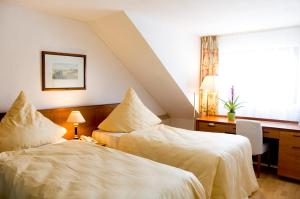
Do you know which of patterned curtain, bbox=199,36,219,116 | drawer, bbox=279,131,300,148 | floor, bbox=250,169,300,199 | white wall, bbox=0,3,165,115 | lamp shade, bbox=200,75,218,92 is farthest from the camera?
patterned curtain, bbox=199,36,219,116

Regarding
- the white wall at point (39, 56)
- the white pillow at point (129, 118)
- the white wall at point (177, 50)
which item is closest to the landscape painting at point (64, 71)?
the white wall at point (39, 56)

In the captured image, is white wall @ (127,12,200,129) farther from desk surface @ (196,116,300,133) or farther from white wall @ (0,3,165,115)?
white wall @ (0,3,165,115)

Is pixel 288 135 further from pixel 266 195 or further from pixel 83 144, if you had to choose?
pixel 83 144

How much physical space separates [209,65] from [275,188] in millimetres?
2293

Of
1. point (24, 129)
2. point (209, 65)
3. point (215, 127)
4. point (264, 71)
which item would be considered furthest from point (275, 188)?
point (24, 129)

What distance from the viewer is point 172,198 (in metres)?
1.64

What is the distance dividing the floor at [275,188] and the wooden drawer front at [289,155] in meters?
0.11

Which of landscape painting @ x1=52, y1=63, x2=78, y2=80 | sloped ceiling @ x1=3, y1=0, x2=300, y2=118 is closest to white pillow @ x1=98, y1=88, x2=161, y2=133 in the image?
sloped ceiling @ x1=3, y1=0, x2=300, y2=118

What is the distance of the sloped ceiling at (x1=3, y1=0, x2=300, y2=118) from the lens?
277cm

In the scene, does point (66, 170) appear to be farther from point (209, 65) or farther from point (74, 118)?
point (209, 65)

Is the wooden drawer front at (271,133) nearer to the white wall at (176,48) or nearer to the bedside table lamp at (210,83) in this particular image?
the bedside table lamp at (210,83)

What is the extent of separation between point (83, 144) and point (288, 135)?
2.70 m

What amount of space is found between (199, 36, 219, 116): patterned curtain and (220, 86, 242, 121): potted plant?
9.9 inches

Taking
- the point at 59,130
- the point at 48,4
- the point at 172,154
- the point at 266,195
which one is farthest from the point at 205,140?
the point at 48,4
